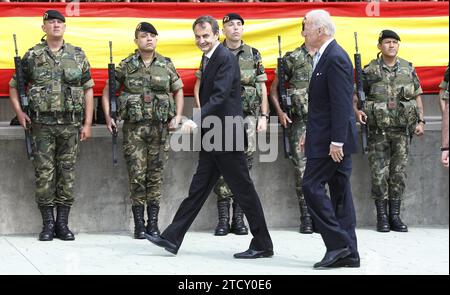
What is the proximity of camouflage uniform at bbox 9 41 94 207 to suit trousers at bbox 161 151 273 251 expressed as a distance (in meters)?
1.47

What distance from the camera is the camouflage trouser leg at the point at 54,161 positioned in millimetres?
9328

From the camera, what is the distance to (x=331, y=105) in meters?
7.70

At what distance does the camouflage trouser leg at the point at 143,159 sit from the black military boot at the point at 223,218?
63 cm

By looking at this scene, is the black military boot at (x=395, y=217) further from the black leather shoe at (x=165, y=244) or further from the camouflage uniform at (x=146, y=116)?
the black leather shoe at (x=165, y=244)

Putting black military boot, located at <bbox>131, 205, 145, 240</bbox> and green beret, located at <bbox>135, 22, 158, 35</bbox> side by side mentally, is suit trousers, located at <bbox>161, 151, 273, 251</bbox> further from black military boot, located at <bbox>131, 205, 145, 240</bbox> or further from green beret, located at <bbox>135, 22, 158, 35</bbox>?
green beret, located at <bbox>135, 22, 158, 35</bbox>

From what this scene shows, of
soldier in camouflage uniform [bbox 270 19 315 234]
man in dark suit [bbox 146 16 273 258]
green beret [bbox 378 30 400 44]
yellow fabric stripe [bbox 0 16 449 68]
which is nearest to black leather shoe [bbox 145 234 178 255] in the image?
man in dark suit [bbox 146 16 273 258]

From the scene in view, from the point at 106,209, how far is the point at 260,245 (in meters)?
2.07

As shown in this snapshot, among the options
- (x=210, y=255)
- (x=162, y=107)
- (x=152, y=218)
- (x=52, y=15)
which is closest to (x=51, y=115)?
(x=52, y=15)

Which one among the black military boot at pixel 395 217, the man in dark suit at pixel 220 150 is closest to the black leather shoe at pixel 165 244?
the man in dark suit at pixel 220 150

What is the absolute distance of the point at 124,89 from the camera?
9562 millimetres

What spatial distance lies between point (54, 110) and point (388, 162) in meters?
3.25

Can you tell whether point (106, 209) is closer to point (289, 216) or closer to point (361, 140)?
point (289, 216)

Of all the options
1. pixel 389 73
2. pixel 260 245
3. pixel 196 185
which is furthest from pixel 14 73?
pixel 389 73
